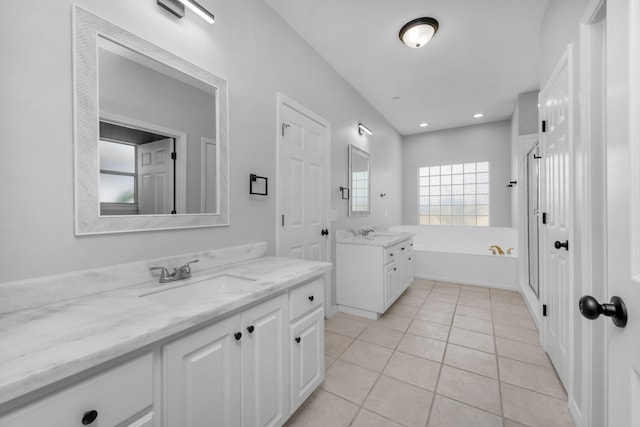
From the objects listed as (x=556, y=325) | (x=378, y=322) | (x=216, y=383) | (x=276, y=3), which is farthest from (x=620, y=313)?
(x=276, y=3)

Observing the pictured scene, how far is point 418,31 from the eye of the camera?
2232 mm

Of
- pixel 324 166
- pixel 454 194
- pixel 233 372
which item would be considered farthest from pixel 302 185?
pixel 454 194

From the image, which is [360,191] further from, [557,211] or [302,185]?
[557,211]

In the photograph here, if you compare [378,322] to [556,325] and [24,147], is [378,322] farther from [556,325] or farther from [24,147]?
[24,147]

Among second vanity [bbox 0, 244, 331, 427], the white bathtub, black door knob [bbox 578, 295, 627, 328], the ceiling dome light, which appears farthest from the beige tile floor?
the ceiling dome light

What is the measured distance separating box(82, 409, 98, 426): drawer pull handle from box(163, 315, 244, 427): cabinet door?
0.19 meters

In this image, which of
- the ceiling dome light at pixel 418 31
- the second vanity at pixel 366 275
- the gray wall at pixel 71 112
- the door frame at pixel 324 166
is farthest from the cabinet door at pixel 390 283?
the ceiling dome light at pixel 418 31

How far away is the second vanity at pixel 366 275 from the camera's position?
2.84 meters

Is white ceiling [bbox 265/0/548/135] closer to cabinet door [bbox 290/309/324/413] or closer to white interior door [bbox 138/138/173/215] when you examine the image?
white interior door [bbox 138/138/173/215]

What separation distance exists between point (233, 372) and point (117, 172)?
1037 mm

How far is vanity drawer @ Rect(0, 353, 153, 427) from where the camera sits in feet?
1.93

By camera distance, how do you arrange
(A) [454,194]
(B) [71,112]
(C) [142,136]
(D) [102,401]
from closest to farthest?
(D) [102,401]
(B) [71,112]
(C) [142,136]
(A) [454,194]

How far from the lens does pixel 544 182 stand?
2059mm

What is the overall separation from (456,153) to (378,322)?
12.9 feet
